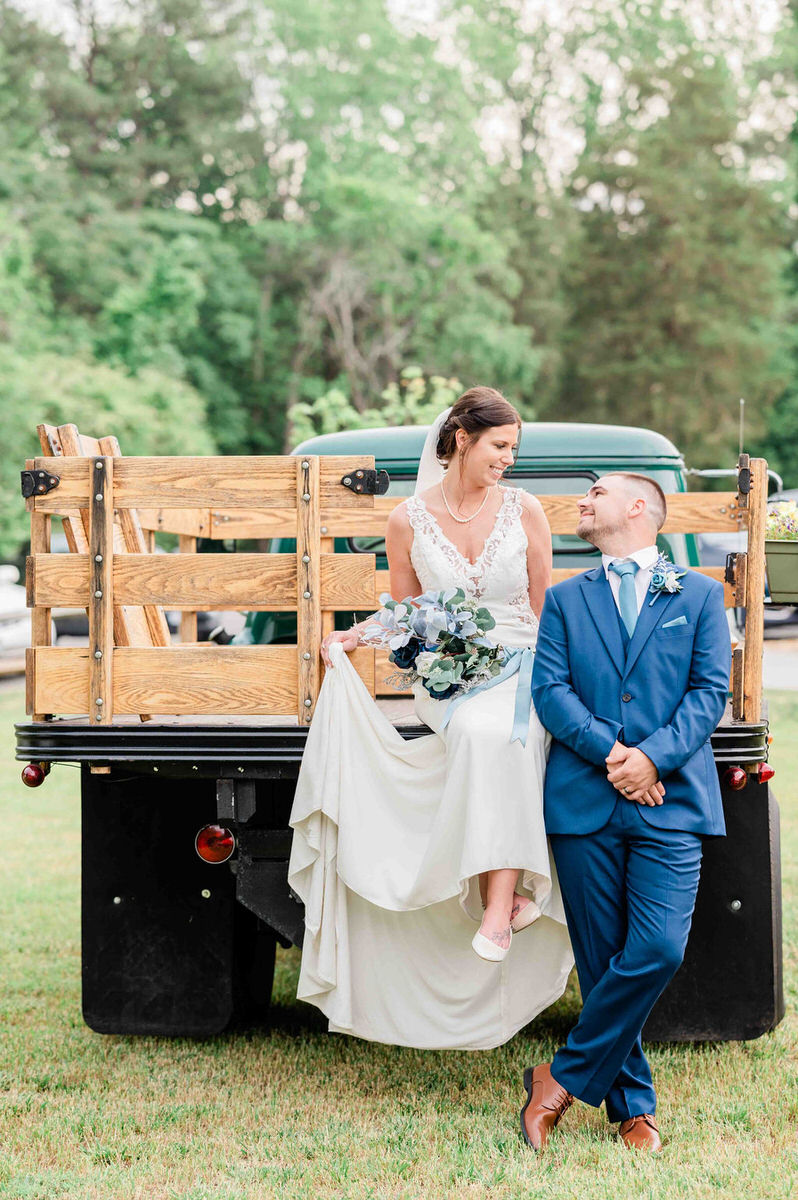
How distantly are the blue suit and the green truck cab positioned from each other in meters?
2.10

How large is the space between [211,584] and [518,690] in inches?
40.1

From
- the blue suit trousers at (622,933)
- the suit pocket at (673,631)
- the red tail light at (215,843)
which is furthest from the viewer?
the red tail light at (215,843)

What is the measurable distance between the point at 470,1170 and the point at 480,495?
207cm

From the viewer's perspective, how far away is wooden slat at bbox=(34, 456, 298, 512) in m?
4.06

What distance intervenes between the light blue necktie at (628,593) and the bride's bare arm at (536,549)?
1.58 ft

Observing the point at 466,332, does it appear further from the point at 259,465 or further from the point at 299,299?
the point at 259,465

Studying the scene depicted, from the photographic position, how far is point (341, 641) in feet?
12.9

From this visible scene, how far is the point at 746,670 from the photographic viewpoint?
13.3 ft

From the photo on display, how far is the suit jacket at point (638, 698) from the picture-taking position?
3.62m

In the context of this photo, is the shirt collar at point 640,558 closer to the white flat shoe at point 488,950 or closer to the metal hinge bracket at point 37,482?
the white flat shoe at point 488,950

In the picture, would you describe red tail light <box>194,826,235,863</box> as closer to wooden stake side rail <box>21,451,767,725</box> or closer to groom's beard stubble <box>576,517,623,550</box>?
wooden stake side rail <box>21,451,767,725</box>

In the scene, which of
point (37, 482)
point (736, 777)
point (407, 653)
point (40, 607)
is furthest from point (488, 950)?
point (37, 482)

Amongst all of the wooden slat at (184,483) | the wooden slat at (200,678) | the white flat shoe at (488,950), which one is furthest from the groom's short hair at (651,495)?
the white flat shoe at (488,950)

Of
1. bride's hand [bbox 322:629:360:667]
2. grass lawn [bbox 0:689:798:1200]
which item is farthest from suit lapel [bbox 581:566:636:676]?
grass lawn [bbox 0:689:798:1200]
